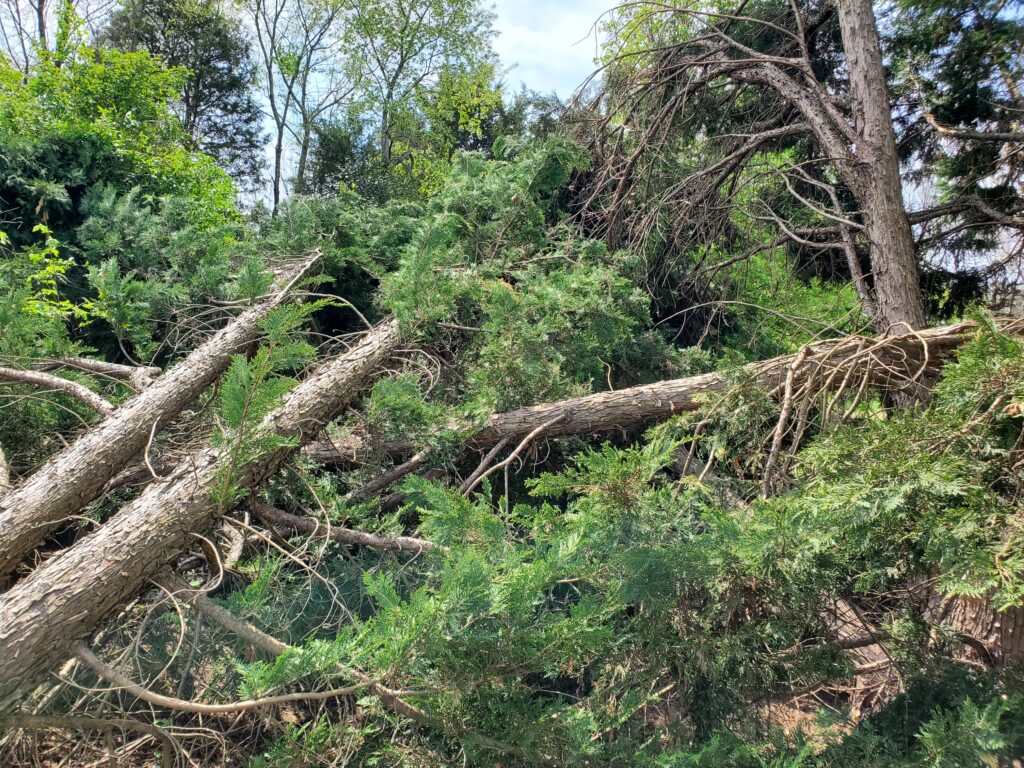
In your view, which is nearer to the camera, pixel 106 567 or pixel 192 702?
pixel 192 702

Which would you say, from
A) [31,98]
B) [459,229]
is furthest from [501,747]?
[31,98]

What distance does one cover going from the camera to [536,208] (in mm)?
5844

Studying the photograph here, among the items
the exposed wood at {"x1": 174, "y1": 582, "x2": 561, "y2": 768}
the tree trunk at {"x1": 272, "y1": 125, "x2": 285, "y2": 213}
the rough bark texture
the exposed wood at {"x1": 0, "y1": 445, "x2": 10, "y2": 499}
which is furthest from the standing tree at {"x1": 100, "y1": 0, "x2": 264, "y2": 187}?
the rough bark texture

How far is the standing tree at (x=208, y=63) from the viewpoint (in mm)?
15961

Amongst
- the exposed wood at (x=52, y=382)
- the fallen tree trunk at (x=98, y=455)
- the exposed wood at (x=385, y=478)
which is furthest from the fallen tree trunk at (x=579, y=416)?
the exposed wood at (x=52, y=382)

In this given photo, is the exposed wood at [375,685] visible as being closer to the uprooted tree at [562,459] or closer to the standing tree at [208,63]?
the uprooted tree at [562,459]

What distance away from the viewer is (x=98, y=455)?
3.43 m

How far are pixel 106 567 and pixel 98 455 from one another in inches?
38.6

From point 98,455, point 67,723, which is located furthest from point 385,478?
point 67,723

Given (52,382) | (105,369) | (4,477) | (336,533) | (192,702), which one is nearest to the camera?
(192,702)

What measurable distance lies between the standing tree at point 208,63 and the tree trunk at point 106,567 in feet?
50.2

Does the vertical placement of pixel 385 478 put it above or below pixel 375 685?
above

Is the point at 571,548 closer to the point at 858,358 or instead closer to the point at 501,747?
the point at 501,747

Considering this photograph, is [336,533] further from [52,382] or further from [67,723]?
[52,382]
